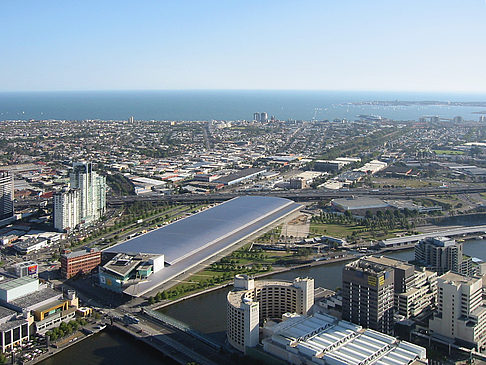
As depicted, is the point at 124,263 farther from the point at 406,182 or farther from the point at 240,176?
the point at 406,182

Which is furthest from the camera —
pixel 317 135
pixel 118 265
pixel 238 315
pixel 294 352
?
pixel 317 135

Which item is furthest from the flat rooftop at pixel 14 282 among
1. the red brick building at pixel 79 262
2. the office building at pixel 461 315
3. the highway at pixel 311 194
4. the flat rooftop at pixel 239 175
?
the flat rooftop at pixel 239 175

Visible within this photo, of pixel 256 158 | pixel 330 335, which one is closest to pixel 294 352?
pixel 330 335

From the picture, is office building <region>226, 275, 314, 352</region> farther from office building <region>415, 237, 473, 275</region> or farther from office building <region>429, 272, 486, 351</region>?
office building <region>415, 237, 473, 275</region>

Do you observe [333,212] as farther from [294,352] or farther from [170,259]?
[294,352]

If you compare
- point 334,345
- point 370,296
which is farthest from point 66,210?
point 334,345

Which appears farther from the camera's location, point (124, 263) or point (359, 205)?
point (359, 205)

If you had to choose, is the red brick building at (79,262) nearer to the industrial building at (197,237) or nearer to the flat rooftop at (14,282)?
the industrial building at (197,237)
